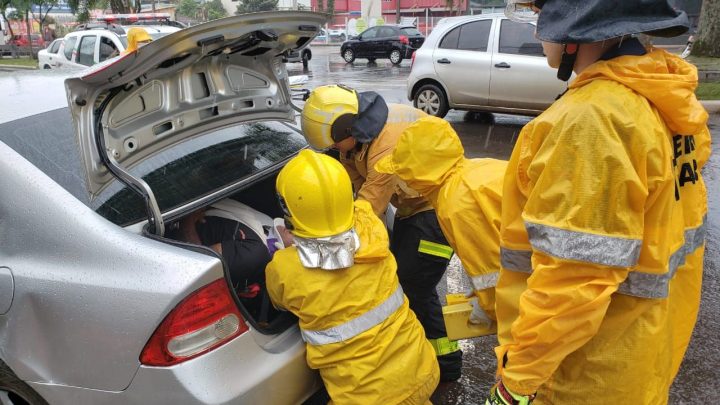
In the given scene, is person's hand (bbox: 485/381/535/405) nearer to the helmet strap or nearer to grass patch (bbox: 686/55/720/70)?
the helmet strap

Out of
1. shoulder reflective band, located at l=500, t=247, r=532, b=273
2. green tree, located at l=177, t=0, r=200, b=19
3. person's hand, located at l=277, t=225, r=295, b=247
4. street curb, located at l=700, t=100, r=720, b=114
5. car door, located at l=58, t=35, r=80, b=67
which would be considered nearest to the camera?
shoulder reflective band, located at l=500, t=247, r=532, b=273

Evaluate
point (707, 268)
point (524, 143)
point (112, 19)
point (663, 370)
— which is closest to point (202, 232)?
point (524, 143)

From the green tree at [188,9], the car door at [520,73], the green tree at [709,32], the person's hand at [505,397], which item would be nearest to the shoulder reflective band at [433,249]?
the person's hand at [505,397]

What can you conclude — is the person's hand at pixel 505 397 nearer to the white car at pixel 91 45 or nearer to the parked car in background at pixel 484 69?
the parked car in background at pixel 484 69

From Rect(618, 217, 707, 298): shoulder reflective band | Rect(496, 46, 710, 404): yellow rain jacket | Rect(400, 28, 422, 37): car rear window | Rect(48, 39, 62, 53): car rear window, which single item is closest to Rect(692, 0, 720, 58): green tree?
Rect(400, 28, 422, 37): car rear window

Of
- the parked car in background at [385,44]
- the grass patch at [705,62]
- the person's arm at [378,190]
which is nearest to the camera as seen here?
the person's arm at [378,190]

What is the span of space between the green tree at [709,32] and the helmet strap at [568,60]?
Result: 14251 mm

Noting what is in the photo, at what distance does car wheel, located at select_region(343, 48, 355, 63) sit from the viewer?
23656 millimetres

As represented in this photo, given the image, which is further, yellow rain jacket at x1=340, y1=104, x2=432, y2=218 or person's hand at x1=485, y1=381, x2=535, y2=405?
yellow rain jacket at x1=340, y1=104, x2=432, y2=218

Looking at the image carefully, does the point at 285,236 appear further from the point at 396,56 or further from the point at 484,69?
the point at 396,56

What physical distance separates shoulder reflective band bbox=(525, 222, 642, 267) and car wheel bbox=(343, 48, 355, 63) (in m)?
23.2

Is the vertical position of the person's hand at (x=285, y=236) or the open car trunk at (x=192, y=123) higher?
the open car trunk at (x=192, y=123)

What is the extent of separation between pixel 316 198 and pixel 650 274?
1.06 m

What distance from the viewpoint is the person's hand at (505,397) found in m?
Result: 1.40
